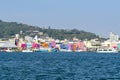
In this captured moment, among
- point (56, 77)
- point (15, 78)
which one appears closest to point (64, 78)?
point (56, 77)

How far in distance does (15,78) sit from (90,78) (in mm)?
6804

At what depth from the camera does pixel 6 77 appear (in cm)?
5375

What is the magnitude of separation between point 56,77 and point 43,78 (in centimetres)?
173

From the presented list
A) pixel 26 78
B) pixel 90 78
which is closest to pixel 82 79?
pixel 90 78

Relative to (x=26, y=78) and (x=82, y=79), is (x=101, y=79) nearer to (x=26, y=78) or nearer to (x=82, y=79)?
(x=82, y=79)

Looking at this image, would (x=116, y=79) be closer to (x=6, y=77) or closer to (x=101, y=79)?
(x=101, y=79)

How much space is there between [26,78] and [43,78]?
5.27 ft

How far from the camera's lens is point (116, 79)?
52.9 metres

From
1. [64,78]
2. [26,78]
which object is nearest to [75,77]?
[64,78]

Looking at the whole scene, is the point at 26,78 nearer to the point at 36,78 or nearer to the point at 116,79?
the point at 36,78

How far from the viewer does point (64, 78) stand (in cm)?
5359

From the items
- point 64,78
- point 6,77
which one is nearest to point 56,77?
point 64,78

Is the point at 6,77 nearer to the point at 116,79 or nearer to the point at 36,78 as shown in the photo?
the point at 36,78

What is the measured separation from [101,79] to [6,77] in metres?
8.67
